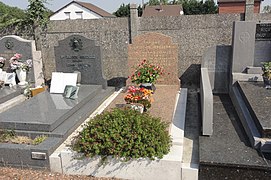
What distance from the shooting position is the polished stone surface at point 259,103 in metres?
3.59

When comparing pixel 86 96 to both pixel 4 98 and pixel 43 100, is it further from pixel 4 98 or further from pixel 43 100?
pixel 4 98

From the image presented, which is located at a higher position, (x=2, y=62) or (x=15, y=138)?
(x=2, y=62)

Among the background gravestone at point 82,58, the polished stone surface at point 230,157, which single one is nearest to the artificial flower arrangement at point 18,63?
the background gravestone at point 82,58

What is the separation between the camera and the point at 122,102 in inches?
220

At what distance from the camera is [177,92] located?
6.44 metres

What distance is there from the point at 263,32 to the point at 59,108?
188 inches

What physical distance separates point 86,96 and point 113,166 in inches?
99.9

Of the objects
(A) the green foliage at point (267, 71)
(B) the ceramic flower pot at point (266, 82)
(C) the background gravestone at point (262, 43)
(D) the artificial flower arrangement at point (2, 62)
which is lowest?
(B) the ceramic flower pot at point (266, 82)

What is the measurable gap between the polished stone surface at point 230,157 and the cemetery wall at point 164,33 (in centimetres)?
437

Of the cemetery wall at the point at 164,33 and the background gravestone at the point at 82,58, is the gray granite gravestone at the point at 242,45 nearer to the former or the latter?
the cemetery wall at the point at 164,33

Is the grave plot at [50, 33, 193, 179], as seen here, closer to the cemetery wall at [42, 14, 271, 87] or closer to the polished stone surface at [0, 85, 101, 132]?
the polished stone surface at [0, 85, 101, 132]

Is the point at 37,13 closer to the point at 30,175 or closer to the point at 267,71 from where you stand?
the point at 30,175

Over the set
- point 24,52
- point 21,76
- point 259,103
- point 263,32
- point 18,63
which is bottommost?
point 259,103

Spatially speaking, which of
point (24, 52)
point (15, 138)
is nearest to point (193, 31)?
point (24, 52)
